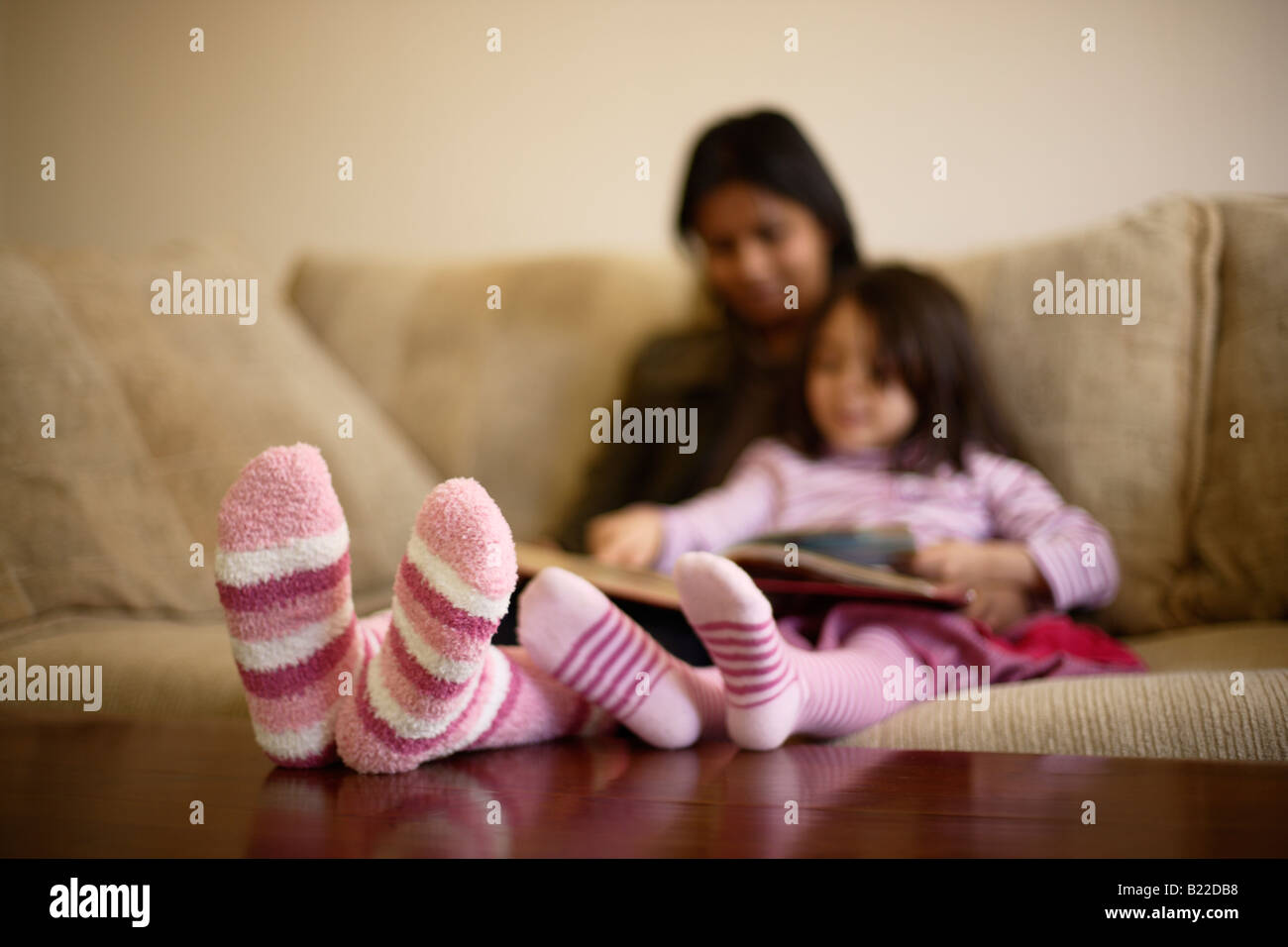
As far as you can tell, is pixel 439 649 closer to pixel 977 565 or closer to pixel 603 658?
pixel 603 658

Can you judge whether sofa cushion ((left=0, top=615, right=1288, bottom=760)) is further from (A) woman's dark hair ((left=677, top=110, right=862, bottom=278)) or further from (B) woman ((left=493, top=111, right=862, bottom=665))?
(A) woman's dark hair ((left=677, top=110, right=862, bottom=278))

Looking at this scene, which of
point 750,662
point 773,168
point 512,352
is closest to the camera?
point 750,662

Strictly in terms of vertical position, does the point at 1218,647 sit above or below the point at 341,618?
below

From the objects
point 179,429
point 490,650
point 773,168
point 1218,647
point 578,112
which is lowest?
point 1218,647

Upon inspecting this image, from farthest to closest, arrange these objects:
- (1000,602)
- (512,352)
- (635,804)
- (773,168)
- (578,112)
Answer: (578,112) < (512,352) < (773,168) < (1000,602) < (635,804)

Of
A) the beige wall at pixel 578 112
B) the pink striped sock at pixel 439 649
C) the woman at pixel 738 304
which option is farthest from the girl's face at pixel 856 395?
the pink striped sock at pixel 439 649

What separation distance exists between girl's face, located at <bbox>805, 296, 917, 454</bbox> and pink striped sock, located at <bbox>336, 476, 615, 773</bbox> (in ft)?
2.31

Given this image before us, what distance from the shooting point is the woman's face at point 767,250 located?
1381 millimetres

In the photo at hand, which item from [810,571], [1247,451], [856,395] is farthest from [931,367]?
[810,571]

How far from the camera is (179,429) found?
112 cm

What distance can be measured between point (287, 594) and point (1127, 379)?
3.22ft

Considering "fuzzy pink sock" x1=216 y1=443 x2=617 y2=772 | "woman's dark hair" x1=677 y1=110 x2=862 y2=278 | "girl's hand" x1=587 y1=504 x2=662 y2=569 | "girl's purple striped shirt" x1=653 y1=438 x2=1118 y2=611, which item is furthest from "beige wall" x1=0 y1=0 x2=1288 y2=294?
"fuzzy pink sock" x1=216 y1=443 x2=617 y2=772
